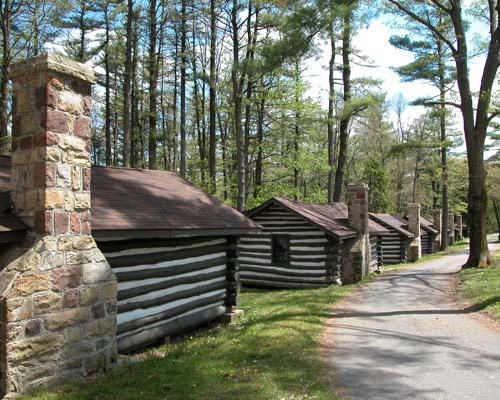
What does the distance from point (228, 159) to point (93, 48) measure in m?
12.7

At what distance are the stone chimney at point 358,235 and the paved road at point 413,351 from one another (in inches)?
261

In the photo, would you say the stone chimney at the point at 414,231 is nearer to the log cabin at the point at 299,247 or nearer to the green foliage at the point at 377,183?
the green foliage at the point at 377,183

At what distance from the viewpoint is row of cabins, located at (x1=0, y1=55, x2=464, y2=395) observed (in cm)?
593

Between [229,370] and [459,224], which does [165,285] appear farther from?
[459,224]

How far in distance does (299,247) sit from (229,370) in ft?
44.4

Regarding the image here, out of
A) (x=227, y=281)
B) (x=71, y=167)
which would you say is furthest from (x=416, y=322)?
(x=71, y=167)

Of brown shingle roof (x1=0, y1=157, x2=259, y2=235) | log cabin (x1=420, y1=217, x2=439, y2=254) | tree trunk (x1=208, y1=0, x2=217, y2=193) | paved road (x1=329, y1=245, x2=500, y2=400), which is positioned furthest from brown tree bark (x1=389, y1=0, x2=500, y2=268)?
log cabin (x1=420, y1=217, x2=439, y2=254)

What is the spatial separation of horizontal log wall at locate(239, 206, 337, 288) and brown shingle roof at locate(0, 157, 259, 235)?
8.17m

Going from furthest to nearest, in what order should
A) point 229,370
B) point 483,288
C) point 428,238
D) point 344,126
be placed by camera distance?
point 428,238, point 344,126, point 483,288, point 229,370

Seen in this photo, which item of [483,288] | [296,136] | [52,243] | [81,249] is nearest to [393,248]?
[296,136]

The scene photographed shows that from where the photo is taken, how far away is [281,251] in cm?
2094

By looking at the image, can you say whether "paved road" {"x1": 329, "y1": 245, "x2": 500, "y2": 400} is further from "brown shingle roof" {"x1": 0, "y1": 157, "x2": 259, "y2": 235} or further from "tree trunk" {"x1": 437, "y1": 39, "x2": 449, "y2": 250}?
"tree trunk" {"x1": 437, "y1": 39, "x2": 449, "y2": 250}

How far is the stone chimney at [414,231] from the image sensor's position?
116 ft

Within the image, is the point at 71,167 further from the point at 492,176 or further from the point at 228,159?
the point at 492,176
